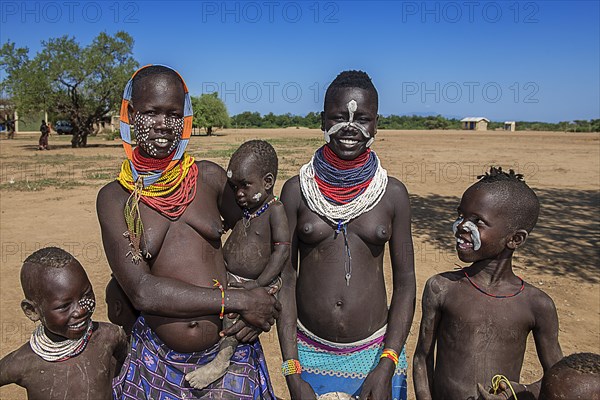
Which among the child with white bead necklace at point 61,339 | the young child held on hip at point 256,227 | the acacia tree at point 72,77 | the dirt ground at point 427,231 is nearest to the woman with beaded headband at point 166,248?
the child with white bead necklace at point 61,339

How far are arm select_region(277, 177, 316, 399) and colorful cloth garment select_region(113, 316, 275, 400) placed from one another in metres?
0.20

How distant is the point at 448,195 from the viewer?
39.4ft

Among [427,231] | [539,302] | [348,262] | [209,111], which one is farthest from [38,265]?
[209,111]

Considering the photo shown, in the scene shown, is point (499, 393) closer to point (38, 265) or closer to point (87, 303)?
point (87, 303)

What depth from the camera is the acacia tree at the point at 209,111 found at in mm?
48156

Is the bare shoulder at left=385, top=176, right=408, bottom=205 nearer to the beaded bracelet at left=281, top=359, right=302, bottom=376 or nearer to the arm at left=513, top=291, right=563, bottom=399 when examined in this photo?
the arm at left=513, top=291, right=563, bottom=399

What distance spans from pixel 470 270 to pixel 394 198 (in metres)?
0.49

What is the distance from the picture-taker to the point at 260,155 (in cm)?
250

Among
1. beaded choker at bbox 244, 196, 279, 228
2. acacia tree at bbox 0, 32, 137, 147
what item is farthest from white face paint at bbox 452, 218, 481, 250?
acacia tree at bbox 0, 32, 137, 147

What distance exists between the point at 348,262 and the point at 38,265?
138cm

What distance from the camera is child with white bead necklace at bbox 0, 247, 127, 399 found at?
2031 millimetres

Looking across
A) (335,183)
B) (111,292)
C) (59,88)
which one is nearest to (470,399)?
(335,183)

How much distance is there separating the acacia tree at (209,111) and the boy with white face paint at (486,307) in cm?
4688

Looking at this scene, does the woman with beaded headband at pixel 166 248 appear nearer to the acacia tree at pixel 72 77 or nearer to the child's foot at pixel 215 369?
the child's foot at pixel 215 369
